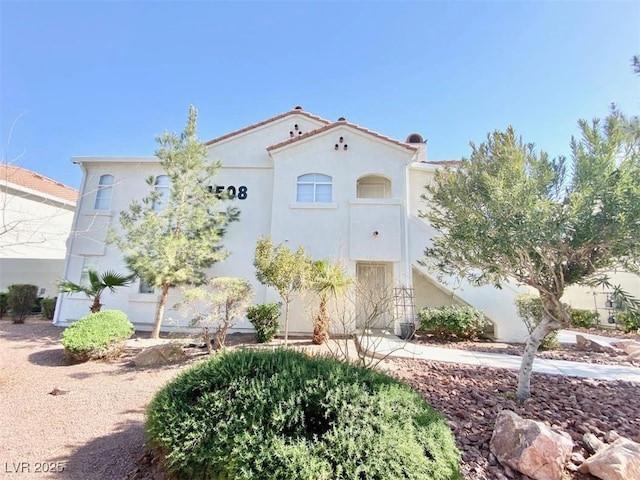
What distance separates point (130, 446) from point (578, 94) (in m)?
13.9

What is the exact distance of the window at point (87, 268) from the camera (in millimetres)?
15117

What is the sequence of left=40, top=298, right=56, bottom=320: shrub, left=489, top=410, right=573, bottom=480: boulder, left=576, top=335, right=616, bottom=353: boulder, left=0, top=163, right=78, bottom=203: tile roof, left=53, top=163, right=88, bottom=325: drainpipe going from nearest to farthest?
left=489, top=410, right=573, bottom=480: boulder
left=576, top=335, right=616, bottom=353: boulder
left=53, top=163, right=88, bottom=325: drainpipe
left=40, top=298, right=56, bottom=320: shrub
left=0, top=163, right=78, bottom=203: tile roof

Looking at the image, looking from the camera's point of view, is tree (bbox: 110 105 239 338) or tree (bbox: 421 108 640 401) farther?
tree (bbox: 110 105 239 338)

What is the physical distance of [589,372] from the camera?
7.56 meters

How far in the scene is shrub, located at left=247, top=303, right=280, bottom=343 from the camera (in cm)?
1145

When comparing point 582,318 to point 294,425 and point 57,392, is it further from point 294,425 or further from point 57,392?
point 57,392

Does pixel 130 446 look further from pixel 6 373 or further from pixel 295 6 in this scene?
pixel 295 6

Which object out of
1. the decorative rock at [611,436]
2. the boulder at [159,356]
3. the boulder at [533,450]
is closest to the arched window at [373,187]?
the boulder at [159,356]

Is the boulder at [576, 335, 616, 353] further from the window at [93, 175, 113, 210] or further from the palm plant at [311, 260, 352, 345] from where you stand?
the window at [93, 175, 113, 210]

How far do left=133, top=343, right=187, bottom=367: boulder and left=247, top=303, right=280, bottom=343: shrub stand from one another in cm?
296

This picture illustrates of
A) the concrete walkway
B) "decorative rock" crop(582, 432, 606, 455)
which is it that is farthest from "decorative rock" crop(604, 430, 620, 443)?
the concrete walkway

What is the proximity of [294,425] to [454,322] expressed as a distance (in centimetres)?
1011

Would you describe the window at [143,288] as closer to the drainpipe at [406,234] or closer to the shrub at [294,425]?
the shrub at [294,425]

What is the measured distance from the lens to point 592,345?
1039 cm
